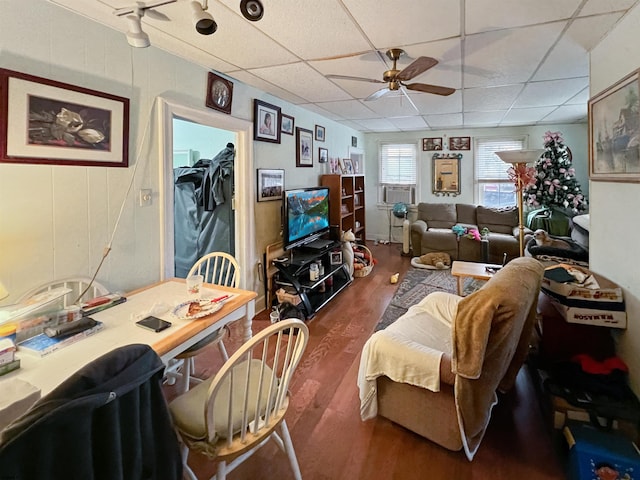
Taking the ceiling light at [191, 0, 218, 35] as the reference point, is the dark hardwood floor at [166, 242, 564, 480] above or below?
below

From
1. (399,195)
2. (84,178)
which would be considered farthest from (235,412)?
(399,195)

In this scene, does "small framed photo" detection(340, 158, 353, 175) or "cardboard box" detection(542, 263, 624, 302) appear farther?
"small framed photo" detection(340, 158, 353, 175)

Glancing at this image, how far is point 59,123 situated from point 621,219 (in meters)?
3.13

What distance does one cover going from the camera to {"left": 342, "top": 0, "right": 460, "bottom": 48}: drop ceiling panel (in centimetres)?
171

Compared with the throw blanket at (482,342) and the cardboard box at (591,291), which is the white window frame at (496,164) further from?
the throw blanket at (482,342)

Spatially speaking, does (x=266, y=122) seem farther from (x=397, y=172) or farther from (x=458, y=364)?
(x=397, y=172)

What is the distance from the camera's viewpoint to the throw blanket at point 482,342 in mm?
1446

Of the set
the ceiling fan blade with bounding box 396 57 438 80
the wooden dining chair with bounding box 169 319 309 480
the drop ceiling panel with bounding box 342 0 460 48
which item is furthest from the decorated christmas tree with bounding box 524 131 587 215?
the wooden dining chair with bounding box 169 319 309 480

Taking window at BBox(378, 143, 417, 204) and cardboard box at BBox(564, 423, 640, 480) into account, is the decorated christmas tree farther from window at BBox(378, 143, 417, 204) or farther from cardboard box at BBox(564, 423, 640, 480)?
cardboard box at BBox(564, 423, 640, 480)

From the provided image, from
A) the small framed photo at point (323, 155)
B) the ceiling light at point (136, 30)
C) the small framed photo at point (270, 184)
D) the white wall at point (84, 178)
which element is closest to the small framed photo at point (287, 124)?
the small framed photo at point (270, 184)

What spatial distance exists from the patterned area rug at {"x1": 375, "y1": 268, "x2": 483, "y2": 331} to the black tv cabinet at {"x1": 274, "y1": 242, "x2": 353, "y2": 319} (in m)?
0.68

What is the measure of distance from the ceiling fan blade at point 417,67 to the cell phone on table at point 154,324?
6.57ft

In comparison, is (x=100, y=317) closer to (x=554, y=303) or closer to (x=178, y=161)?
(x=554, y=303)

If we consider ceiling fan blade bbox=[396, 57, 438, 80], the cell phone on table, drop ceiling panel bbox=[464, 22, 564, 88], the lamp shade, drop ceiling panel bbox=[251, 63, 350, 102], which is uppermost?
drop ceiling panel bbox=[251, 63, 350, 102]
